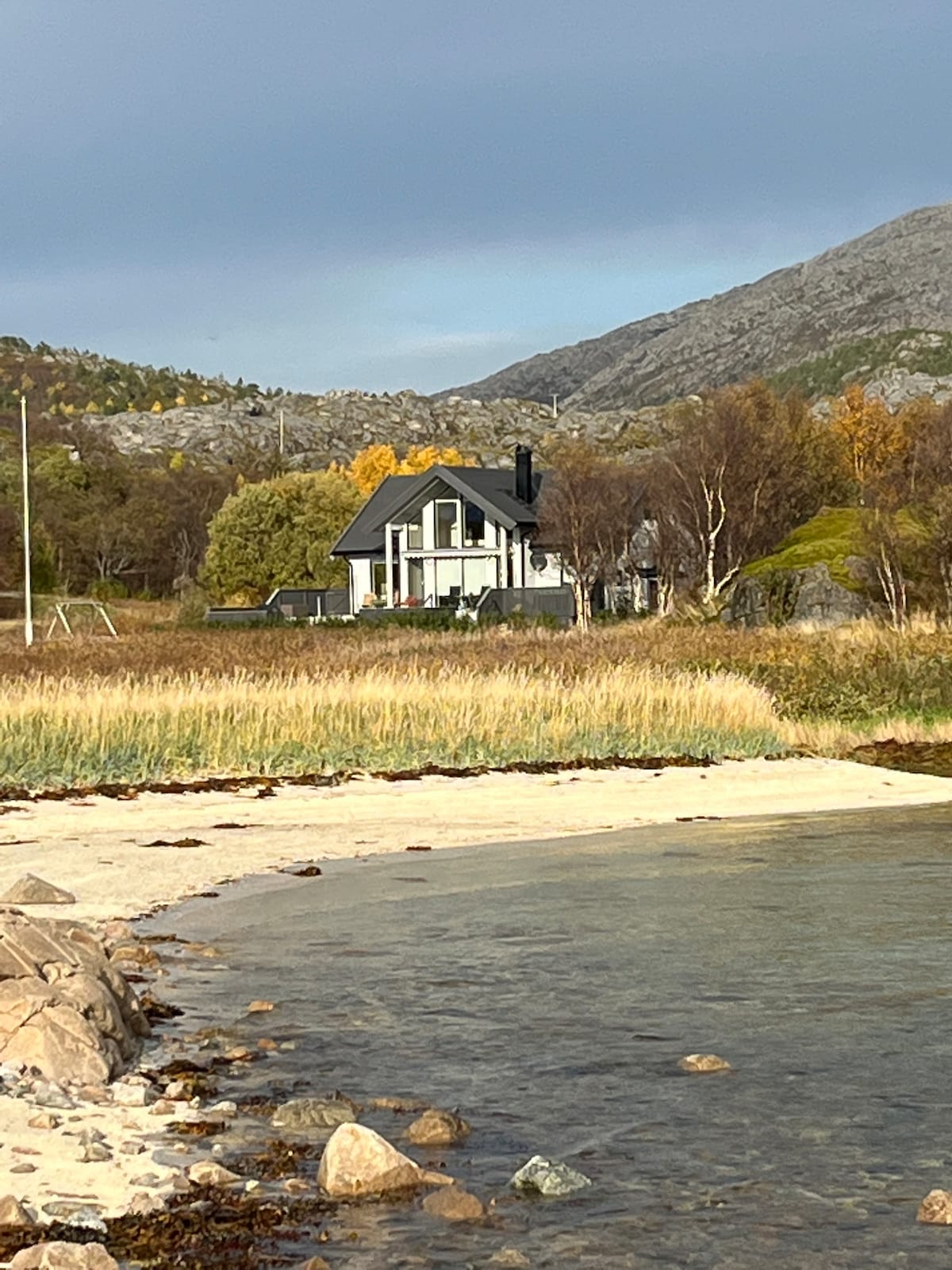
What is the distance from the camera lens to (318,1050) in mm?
9133

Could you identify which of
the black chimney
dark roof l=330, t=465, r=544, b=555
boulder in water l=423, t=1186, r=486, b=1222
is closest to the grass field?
boulder in water l=423, t=1186, r=486, b=1222

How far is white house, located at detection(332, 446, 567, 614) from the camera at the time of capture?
248 ft

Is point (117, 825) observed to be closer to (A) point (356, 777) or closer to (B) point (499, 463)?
(A) point (356, 777)

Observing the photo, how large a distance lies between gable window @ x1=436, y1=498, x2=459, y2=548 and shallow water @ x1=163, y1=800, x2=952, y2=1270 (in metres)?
61.8

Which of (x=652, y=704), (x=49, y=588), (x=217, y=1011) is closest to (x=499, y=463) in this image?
(x=49, y=588)

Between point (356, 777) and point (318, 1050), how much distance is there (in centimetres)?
1359

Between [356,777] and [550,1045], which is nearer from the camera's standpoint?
[550,1045]

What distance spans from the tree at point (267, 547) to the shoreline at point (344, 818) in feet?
233

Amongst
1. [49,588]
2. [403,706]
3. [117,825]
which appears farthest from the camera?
[49,588]

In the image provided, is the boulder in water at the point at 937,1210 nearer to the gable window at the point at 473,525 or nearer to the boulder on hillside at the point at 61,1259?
the boulder on hillside at the point at 61,1259

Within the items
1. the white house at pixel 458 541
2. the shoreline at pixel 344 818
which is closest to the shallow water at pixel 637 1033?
the shoreline at pixel 344 818

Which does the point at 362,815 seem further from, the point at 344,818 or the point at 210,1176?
the point at 210,1176

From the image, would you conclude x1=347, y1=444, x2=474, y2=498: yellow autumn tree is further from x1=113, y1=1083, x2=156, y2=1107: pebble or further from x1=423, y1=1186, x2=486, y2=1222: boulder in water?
x1=423, y1=1186, x2=486, y2=1222: boulder in water

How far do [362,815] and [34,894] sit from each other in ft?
24.0
